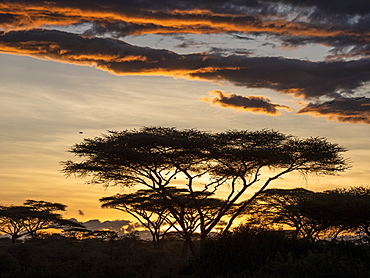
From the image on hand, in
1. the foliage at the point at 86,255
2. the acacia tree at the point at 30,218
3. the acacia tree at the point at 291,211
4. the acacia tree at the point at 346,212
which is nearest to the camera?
the foliage at the point at 86,255

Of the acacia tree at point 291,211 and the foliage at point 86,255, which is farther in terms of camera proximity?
the acacia tree at point 291,211

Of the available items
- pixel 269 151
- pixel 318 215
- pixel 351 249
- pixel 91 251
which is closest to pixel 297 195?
pixel 318 215

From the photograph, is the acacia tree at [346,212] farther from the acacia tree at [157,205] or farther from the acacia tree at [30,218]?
the acacia tree at [30,218]

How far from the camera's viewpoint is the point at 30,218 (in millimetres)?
62688

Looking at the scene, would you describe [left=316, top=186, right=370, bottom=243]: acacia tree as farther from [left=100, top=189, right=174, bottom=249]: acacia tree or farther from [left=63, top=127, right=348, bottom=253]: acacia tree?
[left=100, top=189, right=174, bottom=249]: acacia tree

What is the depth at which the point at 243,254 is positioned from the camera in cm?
2334

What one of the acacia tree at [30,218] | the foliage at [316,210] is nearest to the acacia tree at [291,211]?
the foliage at [316,210]

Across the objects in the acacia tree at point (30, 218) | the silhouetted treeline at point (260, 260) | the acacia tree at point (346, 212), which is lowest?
the silhouetted treeline at point (260, 260)

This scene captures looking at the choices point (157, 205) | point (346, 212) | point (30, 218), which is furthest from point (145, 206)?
point (346, 212)

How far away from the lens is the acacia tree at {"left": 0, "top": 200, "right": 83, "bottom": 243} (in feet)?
201

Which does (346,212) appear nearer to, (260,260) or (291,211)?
(291,211)

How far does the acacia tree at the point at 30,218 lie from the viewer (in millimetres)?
61375

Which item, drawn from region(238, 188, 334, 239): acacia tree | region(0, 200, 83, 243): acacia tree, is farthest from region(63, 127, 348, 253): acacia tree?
region(0, 200, 83, 243): acacia tree

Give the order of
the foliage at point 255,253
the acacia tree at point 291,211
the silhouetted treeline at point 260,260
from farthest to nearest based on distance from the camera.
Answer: the acacia tree at point 291,211 < the foliage at point 255,253 < the silhouetted treeline at point 260,260
